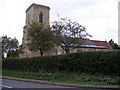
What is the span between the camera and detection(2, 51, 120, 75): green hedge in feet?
55.2

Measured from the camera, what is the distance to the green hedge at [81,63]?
55.2 feet

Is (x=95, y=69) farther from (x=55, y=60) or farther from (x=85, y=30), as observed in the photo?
(x=85, y=30)

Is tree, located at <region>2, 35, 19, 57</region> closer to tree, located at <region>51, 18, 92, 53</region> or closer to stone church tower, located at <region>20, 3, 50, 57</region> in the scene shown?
A: stone church tower, located at <region>20, 3, 50, 57</region>

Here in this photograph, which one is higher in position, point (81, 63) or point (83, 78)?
point (81, 63)

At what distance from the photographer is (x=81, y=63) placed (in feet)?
64.4

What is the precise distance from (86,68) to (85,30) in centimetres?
1590

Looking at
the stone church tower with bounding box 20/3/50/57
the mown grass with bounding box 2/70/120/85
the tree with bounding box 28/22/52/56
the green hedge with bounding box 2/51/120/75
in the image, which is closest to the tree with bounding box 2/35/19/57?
the stone church tower with bounding box 20/3/50/57

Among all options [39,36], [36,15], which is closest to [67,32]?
[39,36]

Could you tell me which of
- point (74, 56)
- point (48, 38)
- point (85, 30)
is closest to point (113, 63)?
point (74, 56)

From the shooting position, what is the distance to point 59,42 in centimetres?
3375

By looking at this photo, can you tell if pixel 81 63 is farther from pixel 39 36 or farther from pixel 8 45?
pixel 8 45

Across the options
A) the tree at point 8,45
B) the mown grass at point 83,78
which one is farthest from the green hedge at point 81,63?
the tree at point 8,45

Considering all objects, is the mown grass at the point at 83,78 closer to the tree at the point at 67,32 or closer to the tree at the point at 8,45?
the tree at the point at 67,32

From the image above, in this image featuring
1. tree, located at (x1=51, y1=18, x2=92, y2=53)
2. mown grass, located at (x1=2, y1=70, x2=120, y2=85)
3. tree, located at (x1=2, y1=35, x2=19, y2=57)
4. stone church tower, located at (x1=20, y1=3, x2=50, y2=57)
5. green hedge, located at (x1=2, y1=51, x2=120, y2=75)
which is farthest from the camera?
stone church tower, located at (x1=20, y1=3, x2=50, y2=57)
